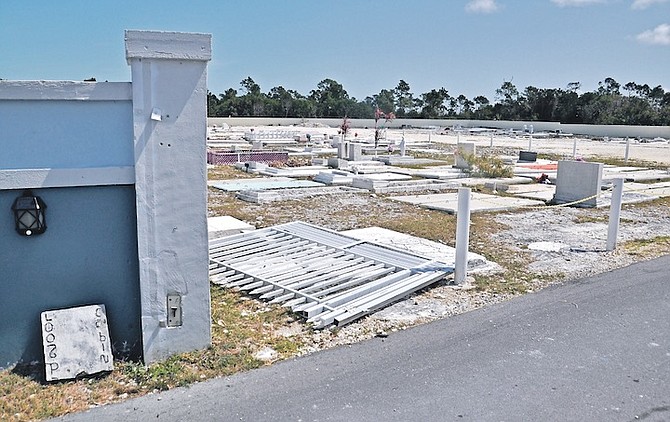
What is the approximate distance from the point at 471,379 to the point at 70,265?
3158mm

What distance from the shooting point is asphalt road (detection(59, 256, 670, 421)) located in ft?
12.8

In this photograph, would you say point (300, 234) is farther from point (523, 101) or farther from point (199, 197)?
point (523, 101)

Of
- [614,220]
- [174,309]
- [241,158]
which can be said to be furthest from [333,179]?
[174,309]

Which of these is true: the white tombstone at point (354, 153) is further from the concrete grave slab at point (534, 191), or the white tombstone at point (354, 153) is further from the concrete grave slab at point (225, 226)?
the concrete grave slab at point (225, 226)

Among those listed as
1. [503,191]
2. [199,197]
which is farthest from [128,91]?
[503,191]

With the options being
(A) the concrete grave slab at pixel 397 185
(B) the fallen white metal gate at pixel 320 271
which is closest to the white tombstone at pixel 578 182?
(A) the concrete grave slab at pixel 397 185

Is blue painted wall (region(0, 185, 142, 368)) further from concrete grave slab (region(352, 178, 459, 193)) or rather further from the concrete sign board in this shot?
concrete grave slab (region(352, 178, 459, 193))

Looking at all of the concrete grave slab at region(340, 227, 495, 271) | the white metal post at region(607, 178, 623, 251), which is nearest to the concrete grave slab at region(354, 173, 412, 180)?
the concrete grave slab at region(340, 227, 495, 271)

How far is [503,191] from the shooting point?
1561cm

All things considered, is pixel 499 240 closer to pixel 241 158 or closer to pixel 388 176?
pixel 388 176

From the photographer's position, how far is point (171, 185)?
4.52 metres

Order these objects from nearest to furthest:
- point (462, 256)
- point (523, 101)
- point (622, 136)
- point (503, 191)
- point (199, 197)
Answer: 1. point (199, 197)
2. point (462, 256)
3. point (503, 191)
4. point (622, 136)
5. point (523, 101)

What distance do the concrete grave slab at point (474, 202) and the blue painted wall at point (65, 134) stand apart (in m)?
8.40

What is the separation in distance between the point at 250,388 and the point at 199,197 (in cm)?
152
